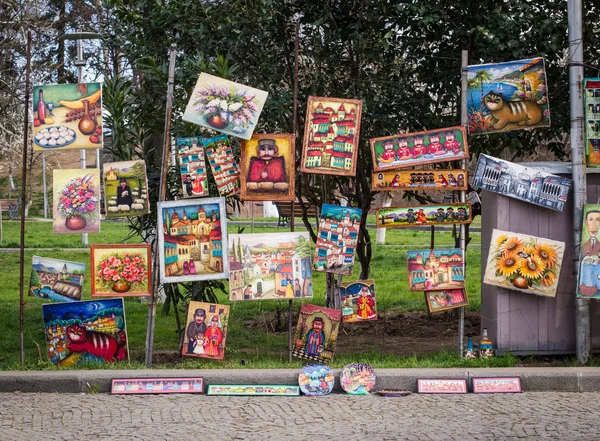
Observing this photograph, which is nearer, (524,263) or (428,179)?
(524,263)

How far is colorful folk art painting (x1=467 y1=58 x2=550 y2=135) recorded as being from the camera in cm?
A: 881

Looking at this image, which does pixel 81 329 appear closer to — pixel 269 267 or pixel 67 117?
pixel 269 267

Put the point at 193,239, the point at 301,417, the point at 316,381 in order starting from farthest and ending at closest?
the point at 193,239, the point at 316,381, the point at 301,417

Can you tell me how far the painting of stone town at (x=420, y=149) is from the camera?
8.82 metres

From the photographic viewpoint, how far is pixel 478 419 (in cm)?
684

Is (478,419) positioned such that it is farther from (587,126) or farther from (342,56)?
(342,56)

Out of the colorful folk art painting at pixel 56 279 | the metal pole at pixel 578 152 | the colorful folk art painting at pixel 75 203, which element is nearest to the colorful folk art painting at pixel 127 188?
the colorful folk art painting at pixel 75 203

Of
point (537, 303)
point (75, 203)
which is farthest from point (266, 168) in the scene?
point (537, 303)

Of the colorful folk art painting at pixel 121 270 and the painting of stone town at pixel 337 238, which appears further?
the painting of stone town at pixel 337 238

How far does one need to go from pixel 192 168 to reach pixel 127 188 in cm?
66

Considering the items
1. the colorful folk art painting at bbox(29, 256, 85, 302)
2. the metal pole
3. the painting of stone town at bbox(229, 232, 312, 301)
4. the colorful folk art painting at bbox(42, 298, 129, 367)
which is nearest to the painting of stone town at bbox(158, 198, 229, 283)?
the painting of stone town at bbox(229, 232, 312, 301)

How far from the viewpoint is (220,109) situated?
866 cm

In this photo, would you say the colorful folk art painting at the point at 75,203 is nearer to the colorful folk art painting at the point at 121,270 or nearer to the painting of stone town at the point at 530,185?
the colorful folk art painting at the point at 121,270

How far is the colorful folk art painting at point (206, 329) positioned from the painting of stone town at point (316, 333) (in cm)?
74
